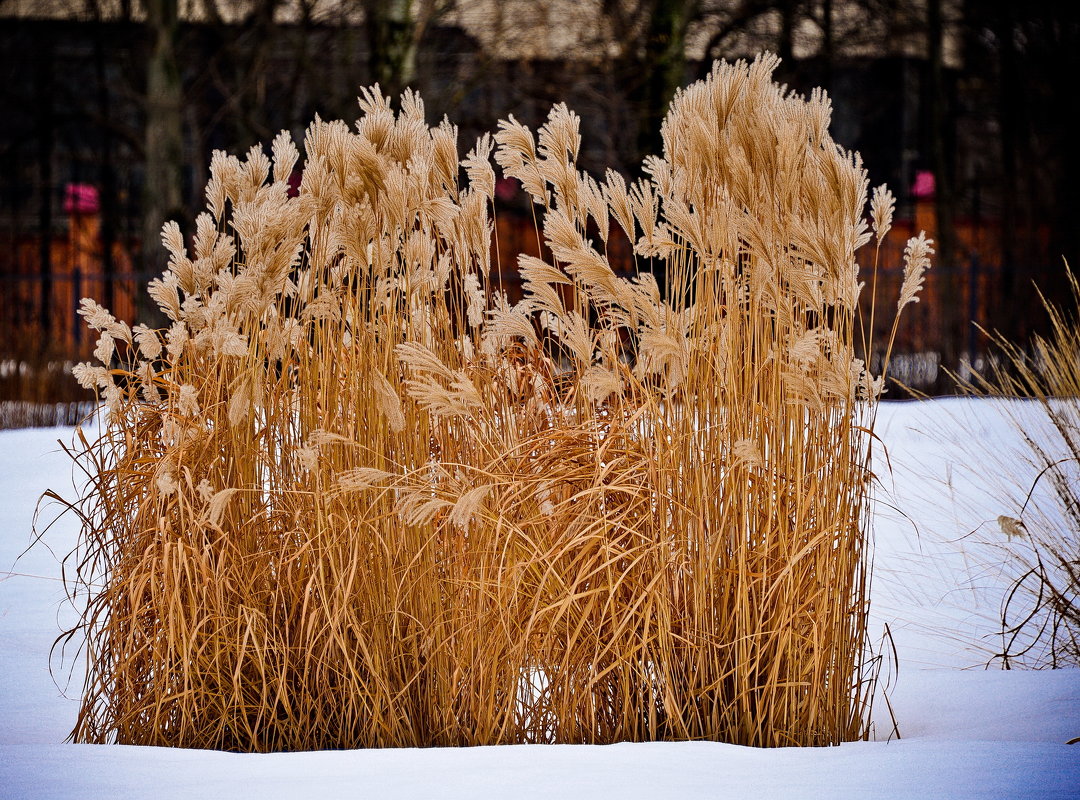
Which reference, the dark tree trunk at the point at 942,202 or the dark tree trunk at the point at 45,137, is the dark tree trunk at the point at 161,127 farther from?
the dark tree trunk at the point at 942,202

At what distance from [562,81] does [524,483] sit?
11.9 meters

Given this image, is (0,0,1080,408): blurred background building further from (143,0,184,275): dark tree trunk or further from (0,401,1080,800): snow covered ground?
(0,401,1080,800): snow covered ground

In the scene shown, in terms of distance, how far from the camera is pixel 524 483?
111 inches

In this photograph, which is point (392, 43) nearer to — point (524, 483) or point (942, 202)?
point (942, 202)

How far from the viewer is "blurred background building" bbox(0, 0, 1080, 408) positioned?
11789mm

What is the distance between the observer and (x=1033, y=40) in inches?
599

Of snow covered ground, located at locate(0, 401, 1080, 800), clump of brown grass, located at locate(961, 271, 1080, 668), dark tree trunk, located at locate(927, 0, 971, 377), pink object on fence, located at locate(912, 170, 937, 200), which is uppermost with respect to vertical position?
pink object on fence, located at locate(912, 170, 937, 200)

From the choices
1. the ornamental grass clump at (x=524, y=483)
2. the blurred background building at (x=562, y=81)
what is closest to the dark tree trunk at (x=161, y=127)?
the blurred background building at (x=562, y=81)

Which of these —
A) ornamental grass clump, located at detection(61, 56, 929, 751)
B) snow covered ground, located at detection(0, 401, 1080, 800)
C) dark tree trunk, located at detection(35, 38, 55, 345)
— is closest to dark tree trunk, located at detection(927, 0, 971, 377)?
snow covered ground, located at detection(0, 401, 1080, 800)

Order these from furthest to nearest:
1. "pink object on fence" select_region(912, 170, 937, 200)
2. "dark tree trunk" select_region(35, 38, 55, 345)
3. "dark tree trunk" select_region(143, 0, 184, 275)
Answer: "pink object on fence" select_region(912, 170, 937, 200)
"dark tree trunk" select_region(35, 38, 55, 345)
"dark tree trunk" select_region(143, 0, 184, 275)

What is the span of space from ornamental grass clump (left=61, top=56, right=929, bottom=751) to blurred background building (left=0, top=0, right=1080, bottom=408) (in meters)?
8.30

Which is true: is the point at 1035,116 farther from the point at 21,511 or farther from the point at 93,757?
the point at 93,757

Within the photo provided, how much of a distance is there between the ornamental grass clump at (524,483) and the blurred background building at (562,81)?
8303mm

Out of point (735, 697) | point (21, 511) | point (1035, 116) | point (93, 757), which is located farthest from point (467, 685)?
point (1035, 116)
